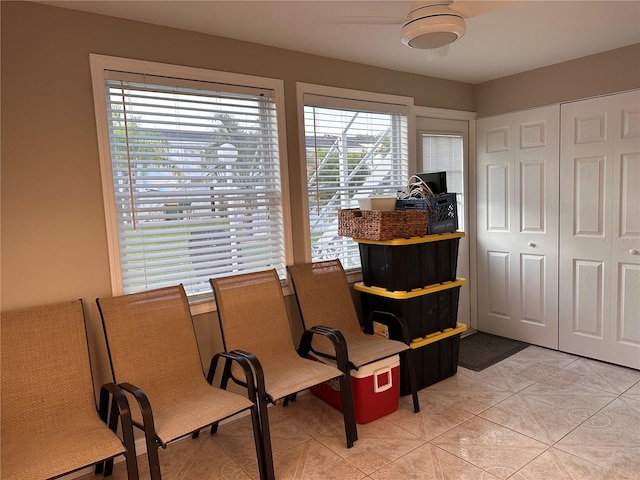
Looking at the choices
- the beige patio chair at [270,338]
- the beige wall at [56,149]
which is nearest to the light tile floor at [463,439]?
the beige patio chair at [270,338]

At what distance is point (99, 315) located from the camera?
240cm

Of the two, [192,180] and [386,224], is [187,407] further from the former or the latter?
[386,224]

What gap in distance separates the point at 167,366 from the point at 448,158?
2.99m

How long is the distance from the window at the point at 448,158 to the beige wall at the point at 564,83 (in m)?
0.40

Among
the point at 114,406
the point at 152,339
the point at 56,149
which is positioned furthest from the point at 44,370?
the point at 56,149

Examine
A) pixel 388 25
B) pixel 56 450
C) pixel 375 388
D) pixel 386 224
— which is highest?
pixel 388 25

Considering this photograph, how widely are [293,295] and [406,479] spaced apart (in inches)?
53.4

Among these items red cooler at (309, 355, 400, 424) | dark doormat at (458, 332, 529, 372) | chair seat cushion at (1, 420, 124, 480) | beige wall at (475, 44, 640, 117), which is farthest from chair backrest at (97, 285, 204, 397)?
beige wall at (475, 44, 640, 117)

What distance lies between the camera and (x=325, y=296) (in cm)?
307

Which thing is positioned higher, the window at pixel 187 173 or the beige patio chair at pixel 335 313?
the window at pixel 187 173

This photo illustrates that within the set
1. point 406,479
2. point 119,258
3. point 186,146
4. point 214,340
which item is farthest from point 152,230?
point 406,479

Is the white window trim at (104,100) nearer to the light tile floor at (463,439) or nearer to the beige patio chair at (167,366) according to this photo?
the beige patio chair at (167,366)

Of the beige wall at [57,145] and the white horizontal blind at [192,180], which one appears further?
the white horizontal blind at [192,180]

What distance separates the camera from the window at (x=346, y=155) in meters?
3.21
